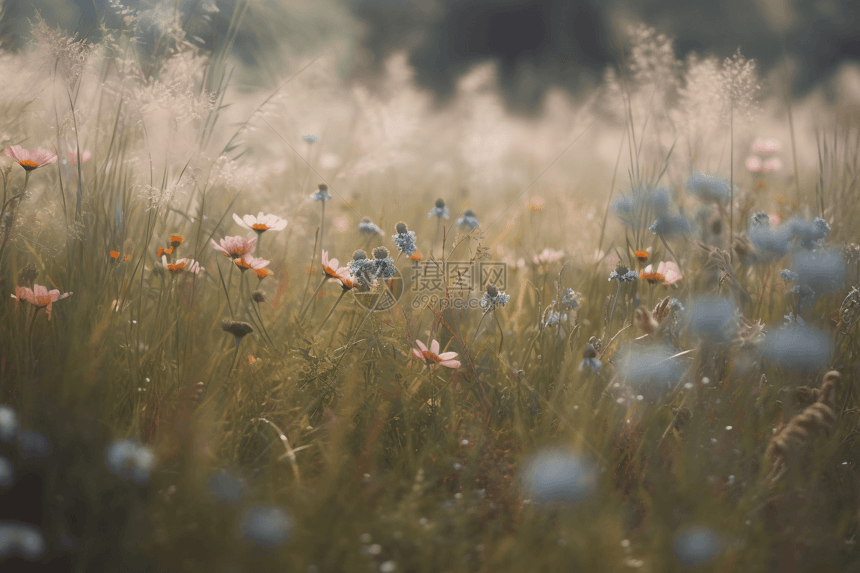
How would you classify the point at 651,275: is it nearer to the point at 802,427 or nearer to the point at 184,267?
the point at 802,427

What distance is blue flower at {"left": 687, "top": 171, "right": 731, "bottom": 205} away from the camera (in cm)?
142

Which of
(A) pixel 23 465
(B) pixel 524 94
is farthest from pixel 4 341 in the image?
(B) pixel 524 94

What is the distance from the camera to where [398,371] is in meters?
1.41

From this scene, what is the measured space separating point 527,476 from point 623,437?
0.35 meters

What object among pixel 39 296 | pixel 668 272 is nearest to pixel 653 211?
pixel 668 272

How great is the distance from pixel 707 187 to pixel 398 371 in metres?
0.98

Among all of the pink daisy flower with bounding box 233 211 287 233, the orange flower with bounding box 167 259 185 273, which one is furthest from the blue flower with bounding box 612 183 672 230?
the orange flower with bounding box 167 259 185 273

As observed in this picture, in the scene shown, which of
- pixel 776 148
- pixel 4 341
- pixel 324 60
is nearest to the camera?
pixel 4 341

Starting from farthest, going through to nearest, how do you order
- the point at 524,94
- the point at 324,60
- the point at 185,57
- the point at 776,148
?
the point at 524,94 < the point at 776,148 < the point at 324,60 < the point at 185,57

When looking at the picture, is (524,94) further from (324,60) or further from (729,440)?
(729,440)

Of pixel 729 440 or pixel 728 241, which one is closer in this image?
pixel 729 440

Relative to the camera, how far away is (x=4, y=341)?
1315 millimetres

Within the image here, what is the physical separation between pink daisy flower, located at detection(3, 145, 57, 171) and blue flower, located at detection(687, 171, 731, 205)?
176 centimetres

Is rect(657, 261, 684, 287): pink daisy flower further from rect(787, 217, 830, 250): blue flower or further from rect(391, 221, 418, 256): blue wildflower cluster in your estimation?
rect(391, 221, 418, 256): blue wildflower cluster
